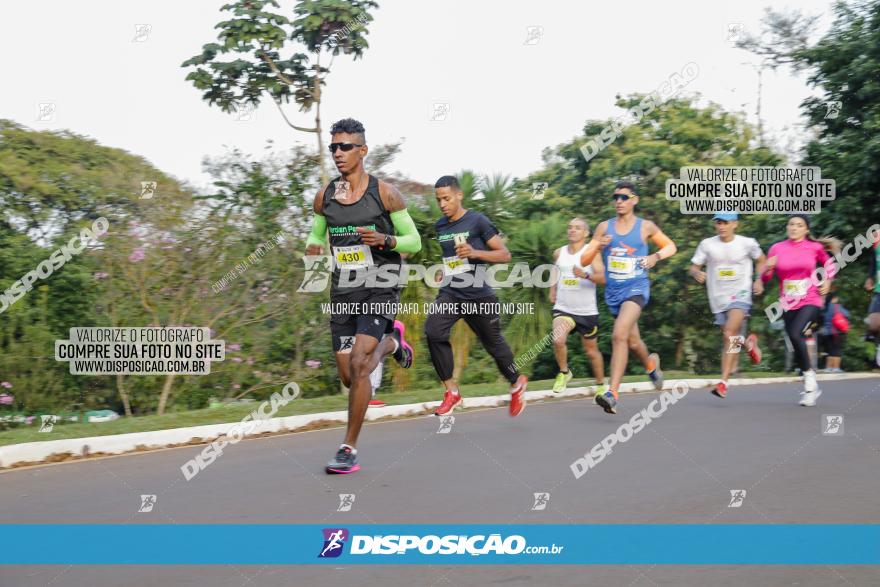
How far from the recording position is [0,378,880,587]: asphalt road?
480 centimetres

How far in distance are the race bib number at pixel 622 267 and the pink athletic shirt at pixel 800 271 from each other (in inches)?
78.0

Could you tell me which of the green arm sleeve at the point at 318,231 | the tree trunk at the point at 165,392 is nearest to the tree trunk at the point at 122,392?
the tree trunk at the point at 165,392

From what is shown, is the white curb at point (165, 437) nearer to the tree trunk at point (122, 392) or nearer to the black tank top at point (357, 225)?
the black tank top at point (357, 225)

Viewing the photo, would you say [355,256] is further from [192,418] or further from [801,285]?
[801,285]

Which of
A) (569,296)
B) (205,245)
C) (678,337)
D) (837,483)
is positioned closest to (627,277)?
(569,296)

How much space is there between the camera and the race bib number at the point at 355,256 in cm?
739

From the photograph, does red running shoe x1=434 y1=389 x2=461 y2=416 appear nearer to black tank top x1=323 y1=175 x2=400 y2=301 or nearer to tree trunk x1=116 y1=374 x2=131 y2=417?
black tank top x1=323 y1=175 x2=400 y2=301

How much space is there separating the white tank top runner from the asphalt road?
7.48 feet

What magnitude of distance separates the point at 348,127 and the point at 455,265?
2588 mm

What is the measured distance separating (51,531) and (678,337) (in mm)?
15281

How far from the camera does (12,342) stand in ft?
39.1

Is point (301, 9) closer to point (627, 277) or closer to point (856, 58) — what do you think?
point (627, 277)

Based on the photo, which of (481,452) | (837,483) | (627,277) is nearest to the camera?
(837,483)

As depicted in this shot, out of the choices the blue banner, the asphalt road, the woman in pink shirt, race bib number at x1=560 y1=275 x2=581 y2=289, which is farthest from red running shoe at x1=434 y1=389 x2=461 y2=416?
the blue banner
